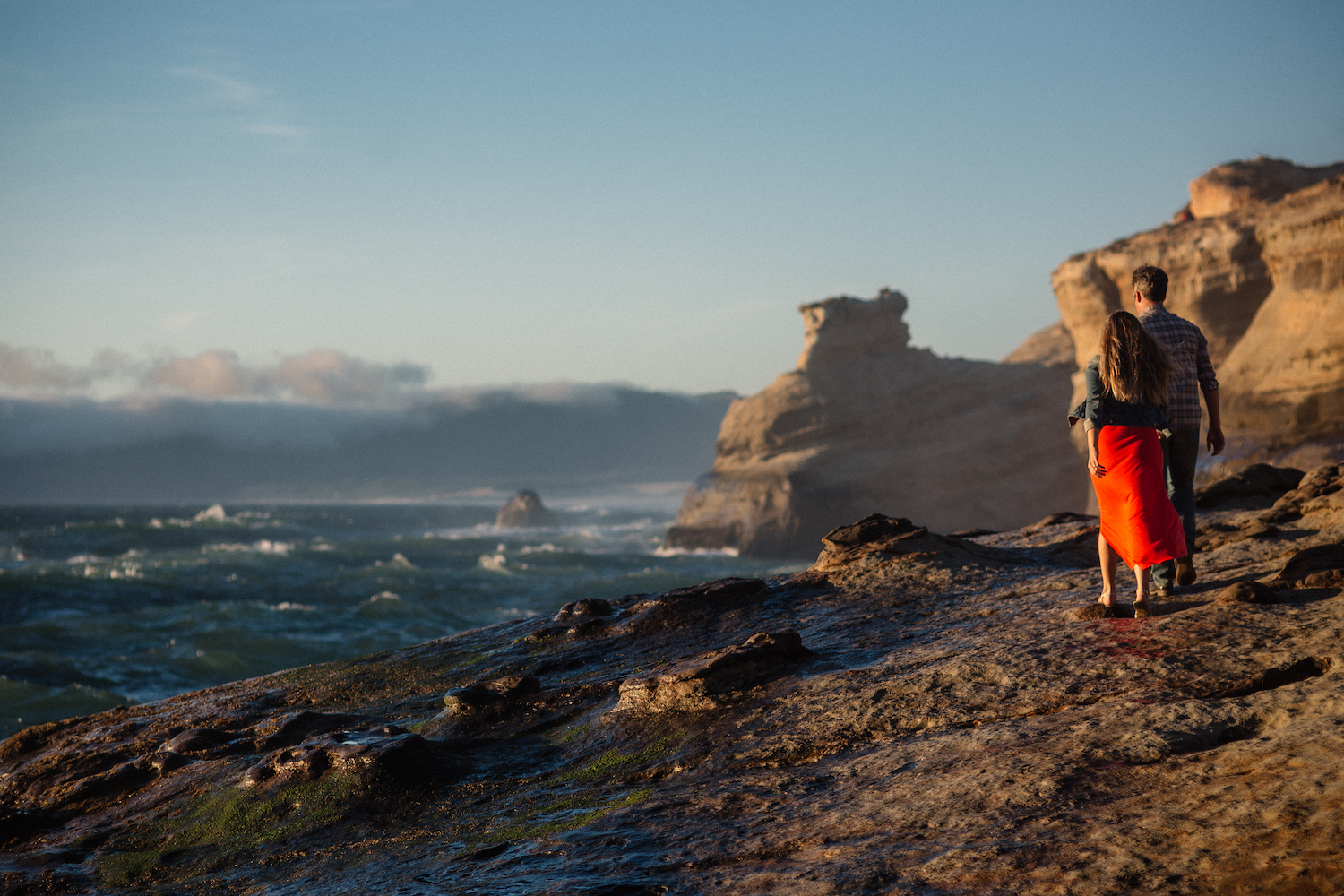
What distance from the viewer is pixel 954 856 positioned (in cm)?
321

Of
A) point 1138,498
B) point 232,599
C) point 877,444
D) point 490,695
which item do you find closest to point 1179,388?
point 1138,498

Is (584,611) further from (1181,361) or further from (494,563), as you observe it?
(494,563)

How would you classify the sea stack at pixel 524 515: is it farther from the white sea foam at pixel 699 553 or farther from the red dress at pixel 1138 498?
the red dress at pixel 1138 498

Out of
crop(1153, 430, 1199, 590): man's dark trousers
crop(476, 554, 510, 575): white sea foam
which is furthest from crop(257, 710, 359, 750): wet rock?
crop(476, 554, 510, 575): white sea foam

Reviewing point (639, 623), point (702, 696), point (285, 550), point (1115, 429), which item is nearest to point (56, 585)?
point (285, 550)

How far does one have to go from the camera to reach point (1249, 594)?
17.0 feet

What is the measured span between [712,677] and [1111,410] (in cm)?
286

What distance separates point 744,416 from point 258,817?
147 ft

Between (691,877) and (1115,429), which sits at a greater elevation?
(1115,429)

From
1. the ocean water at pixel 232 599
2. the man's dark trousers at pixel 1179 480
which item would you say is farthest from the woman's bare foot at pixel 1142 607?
the ocean water at pixel 232 599

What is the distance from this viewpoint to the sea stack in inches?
3425

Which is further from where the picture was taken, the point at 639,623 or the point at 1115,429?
the point at 639,623

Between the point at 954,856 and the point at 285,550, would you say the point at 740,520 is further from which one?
the point at 954,856

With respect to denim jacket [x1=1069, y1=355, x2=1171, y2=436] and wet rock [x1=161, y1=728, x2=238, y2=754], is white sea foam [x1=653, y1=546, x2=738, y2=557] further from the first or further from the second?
denim jacket [x1=1069, y1=355, x2=1171, y2=436]
